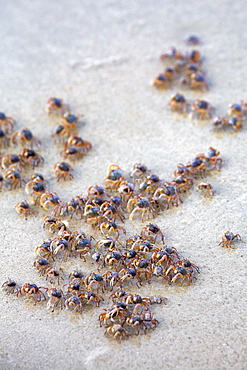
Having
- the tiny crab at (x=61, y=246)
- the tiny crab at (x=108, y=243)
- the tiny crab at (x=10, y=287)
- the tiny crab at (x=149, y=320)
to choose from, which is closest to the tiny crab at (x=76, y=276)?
the tiny crab at (x=61, y=246)

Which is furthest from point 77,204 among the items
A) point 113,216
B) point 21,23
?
point 21,23

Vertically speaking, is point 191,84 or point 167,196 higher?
point 191,84

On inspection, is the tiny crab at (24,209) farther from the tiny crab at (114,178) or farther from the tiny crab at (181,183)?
the tiny crab at (181,183)

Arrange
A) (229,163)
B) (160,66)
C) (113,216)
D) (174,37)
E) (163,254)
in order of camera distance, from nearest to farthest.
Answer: (163,254)
(113,216)
(229,163)
(160,66)
(174,37)

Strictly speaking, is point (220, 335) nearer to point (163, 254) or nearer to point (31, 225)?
point (163, 254)

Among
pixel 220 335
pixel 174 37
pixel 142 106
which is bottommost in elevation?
pixel 220 335

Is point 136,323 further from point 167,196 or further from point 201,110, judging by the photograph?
point 201,110

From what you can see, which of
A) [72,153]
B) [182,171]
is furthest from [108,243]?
[72,153]
